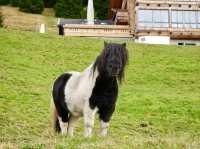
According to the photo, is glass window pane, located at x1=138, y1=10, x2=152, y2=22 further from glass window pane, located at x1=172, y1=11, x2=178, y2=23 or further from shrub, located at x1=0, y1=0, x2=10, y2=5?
shrub, located at x1=0, y1=0, x2=10, y2=5

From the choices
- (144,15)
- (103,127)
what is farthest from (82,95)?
(144,15)

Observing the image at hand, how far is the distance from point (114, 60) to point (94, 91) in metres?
0.78

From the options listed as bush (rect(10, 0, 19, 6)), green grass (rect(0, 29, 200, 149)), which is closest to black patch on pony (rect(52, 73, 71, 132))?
green grass (rect(0, 29, 200, 149))

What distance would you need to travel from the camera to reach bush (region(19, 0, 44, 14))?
3029 inches

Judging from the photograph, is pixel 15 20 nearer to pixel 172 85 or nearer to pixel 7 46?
pixel 7 46

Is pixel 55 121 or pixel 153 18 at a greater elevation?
pixel 153 18

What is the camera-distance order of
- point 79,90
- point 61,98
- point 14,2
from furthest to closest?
point 14,2, point 61,98, point 79,90

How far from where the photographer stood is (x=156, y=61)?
97.7 ft

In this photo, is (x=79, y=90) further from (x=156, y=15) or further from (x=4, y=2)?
(x=4, y=2)

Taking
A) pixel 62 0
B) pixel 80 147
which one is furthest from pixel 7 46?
pixel 62 0

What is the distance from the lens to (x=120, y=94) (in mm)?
22875

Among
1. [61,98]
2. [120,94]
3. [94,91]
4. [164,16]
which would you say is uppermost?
[164,16]

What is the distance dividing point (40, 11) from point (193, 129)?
203ft

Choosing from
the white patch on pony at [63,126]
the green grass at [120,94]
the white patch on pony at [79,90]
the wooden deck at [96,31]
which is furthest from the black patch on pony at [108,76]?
the wooden deck at [96,31]
